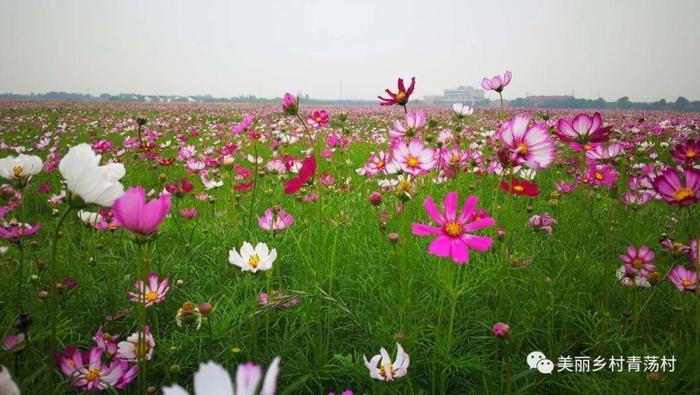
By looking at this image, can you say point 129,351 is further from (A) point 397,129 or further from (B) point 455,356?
(A) point 397,129

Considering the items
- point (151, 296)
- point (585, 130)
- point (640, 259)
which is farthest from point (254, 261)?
point (640, 259)

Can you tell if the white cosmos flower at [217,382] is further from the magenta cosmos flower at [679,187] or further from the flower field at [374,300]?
the magenta cosmos flower at [679,187]

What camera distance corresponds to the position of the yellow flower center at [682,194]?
0.88 metres

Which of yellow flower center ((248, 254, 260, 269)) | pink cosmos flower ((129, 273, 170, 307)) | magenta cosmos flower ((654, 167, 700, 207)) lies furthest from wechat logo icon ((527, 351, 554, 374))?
pink cosmos flower ((129, 273, 170, 307))

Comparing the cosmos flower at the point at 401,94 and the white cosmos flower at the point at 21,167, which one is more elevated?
the cosmos flower at the point at 401,94

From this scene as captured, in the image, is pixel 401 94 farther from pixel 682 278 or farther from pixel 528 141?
pixel 682 278

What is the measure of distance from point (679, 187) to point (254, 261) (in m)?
1.11

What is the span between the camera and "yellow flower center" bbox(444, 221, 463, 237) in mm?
929

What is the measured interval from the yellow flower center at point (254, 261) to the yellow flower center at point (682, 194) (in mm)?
1063

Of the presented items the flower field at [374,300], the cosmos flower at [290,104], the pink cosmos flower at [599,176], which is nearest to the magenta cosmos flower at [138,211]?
the flower field at [374,300]

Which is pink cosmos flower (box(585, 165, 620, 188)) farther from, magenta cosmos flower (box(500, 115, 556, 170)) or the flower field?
magenta cosmos flower (box(500, 115, 556, 170))

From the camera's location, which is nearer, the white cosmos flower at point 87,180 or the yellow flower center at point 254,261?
the white cosmos flower at point 87,180

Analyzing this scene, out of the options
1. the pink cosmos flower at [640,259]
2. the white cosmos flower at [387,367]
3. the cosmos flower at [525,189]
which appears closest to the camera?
the white cosmos flower at [387,367]

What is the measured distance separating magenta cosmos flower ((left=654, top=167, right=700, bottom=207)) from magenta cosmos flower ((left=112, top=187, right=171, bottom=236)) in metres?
1.10
